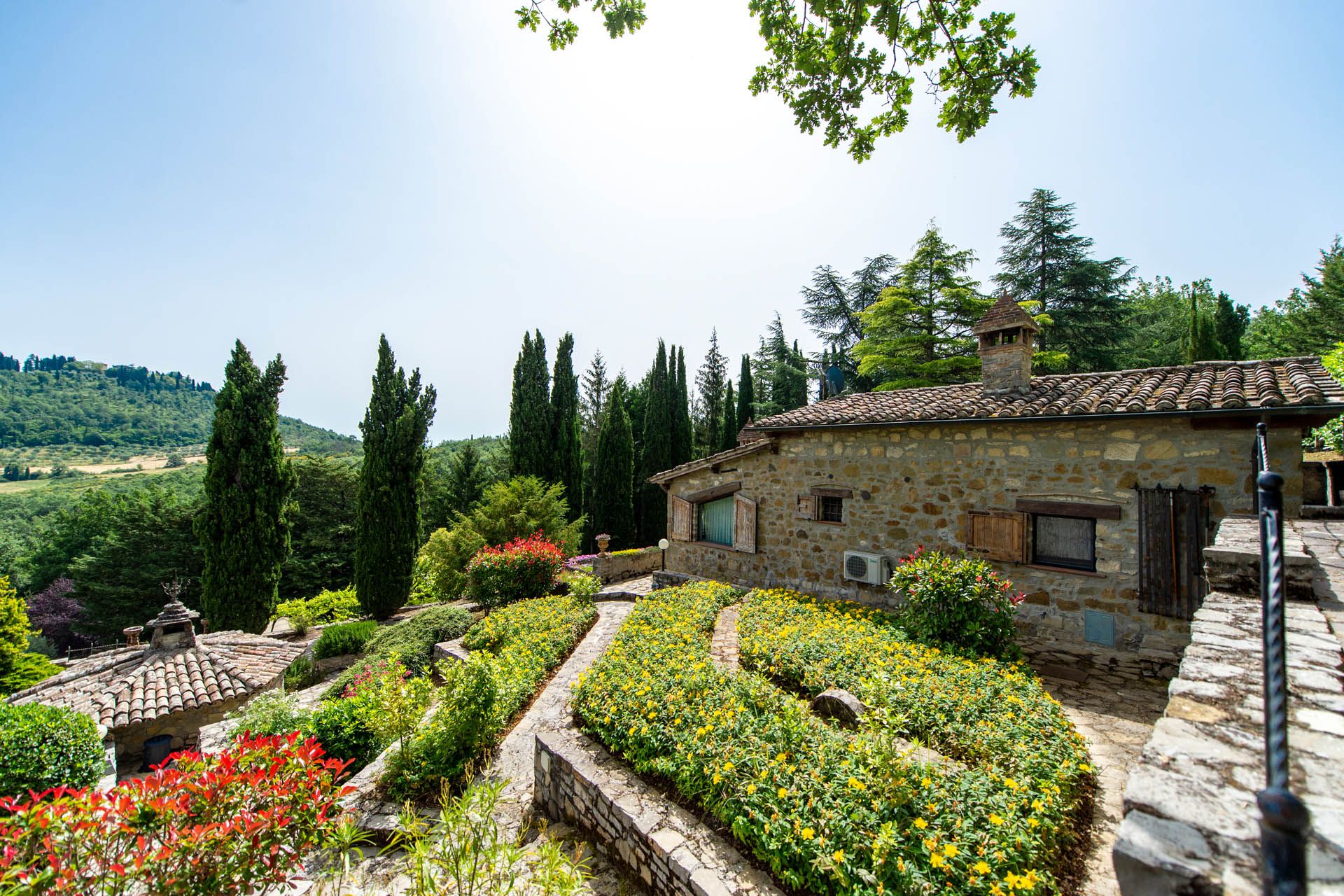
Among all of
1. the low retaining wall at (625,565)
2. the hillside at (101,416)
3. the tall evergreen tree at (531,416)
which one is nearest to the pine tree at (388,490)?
the tall evergreen tree at (531,416)

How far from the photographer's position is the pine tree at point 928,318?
18.3 m

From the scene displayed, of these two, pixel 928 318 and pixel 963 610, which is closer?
pixel 963 610

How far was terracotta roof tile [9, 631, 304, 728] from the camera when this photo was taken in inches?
320

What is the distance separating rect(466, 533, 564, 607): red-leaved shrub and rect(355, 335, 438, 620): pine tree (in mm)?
6244

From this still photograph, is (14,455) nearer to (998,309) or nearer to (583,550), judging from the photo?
(583,550)

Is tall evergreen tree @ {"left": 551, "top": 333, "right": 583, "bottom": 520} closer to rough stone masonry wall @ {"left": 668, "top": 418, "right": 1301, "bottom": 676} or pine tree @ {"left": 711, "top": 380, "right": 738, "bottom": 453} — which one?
pine tree @ {"left": 711, "top": 380, "right": 738, "bottom": 453}

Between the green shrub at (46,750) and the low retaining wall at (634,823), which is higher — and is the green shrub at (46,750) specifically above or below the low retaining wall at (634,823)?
below

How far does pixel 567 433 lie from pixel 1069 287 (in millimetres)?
20652

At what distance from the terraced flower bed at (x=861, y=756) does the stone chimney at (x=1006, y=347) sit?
5.15m

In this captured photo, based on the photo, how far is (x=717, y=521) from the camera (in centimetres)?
1270

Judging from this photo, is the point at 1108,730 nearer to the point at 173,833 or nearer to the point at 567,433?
the point at 173,833

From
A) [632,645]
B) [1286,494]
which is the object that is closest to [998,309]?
[1286,494]

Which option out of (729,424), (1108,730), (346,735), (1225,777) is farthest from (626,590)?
(729,424)

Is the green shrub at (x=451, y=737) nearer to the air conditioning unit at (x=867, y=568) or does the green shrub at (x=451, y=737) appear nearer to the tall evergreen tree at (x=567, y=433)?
the air conditioning unit at (x=867, y=568)
